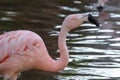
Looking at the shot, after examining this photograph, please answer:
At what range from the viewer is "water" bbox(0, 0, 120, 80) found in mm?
9961

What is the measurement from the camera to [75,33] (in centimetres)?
1288

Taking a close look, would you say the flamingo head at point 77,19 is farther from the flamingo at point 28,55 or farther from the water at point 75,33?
the water at point 75,33

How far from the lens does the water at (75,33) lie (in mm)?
9961

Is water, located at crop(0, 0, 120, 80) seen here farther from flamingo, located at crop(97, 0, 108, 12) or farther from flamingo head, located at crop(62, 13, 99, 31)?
flamingo head, located at crop(62, 13, 99, 31)

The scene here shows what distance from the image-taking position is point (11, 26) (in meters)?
13.1

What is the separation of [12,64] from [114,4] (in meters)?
10.1

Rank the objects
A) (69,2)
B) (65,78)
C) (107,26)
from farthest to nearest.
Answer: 1. (69,2)
2. (107,26)
3. (65,78)

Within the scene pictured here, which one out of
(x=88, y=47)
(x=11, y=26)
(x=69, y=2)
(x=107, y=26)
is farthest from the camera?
(x=69, y=2)

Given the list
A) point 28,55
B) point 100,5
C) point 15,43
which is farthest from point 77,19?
point 100,5

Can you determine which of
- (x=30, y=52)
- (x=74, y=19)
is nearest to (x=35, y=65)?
(x=30, y=52)

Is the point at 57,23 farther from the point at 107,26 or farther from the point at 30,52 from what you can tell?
the point at 30,52

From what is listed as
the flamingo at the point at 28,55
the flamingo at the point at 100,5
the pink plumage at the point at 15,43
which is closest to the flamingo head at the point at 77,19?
the flamingo at the point at 28,55

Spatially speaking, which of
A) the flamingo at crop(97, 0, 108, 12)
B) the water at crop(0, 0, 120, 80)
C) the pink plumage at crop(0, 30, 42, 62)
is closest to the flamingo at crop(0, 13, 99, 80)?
the pink plumage at crop(0, 30, 42, 62)

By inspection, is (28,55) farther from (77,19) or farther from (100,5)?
(100,5)
